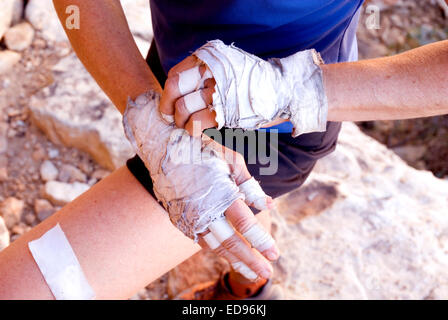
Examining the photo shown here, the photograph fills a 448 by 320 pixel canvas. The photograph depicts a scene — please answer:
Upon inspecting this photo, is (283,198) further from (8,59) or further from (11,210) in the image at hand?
(8,59)

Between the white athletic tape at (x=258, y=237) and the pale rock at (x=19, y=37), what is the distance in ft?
5.69

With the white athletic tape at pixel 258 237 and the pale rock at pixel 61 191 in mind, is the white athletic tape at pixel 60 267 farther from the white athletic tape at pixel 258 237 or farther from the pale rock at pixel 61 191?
the pale rock at pixel 61 191

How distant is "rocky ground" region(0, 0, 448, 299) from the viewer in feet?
5.48

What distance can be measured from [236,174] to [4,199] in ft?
4.04

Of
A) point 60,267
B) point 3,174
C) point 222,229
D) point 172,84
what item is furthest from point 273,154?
point 3,174

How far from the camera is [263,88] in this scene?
91 centimetres

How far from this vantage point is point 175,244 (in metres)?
1.20

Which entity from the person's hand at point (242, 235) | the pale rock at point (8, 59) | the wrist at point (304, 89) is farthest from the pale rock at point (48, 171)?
the wrist at point (304, 89)

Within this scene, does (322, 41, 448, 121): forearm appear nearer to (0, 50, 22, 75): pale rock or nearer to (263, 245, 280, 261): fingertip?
(263, 245, 280, 261): fingertip

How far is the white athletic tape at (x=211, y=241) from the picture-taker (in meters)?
1.02

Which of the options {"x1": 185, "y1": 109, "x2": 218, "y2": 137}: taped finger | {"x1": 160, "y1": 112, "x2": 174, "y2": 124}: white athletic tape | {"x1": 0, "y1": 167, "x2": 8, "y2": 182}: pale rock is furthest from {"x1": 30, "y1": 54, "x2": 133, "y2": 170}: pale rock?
{"x1": 185, "y1": 109, "x2": 218, "y2": 137}: taped finger

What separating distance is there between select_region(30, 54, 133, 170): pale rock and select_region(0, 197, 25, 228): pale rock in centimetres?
33

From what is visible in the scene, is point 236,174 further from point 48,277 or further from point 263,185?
point 48,277
